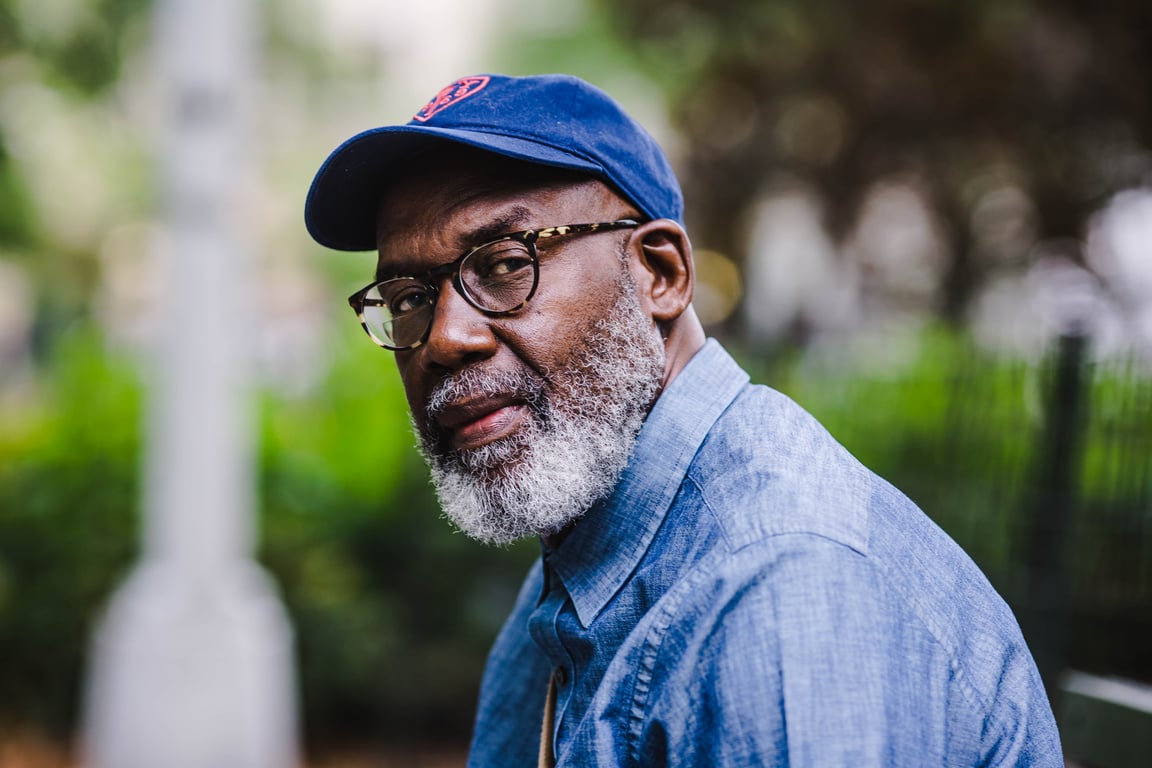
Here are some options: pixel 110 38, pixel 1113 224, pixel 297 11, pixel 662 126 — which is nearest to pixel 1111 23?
pixel 1113 224

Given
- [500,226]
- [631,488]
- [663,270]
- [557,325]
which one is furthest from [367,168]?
[631,488]

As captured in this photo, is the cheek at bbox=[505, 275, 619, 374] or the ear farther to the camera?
the ear

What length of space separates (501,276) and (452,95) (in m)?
0.34

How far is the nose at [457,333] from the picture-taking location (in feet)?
5.63

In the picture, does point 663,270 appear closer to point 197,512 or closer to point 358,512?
point 197,512

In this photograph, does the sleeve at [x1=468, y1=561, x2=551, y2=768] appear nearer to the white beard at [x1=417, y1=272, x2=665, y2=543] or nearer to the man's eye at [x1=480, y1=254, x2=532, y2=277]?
the white beard at [x1=417, y1=272, x2=665, y2=543]

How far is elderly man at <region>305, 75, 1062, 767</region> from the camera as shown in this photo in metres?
1.23

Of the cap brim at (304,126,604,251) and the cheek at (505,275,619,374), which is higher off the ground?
the cap brim at (304,126,604,251)

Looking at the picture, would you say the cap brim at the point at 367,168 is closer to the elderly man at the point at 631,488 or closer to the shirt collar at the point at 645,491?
the elderly man at the point at 631,488

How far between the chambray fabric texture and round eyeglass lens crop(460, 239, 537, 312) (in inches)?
12.0

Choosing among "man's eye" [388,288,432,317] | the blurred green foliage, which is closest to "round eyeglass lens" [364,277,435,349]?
"man's eye" [388,288,432,317]

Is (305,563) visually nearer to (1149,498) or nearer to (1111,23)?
(1149,498)

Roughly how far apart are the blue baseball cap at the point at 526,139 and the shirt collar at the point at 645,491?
0.33m

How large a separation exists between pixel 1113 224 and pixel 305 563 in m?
6.78
